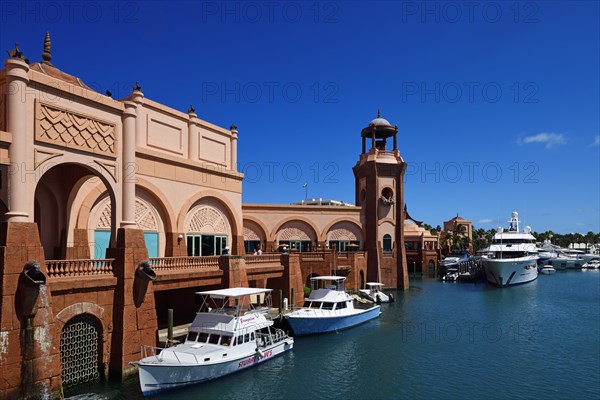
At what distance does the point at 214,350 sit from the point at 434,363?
1135cm

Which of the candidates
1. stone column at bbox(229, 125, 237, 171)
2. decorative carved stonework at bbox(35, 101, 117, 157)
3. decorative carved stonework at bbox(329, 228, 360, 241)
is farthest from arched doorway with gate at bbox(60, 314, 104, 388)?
decorative carved stonework at bbox(329, 228, 360, 241)

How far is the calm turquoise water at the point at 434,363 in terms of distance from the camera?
1822 centimetres

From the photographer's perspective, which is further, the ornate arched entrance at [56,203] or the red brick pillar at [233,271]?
the red brick pillar at [233,271]

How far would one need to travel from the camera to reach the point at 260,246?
4478 centimetres

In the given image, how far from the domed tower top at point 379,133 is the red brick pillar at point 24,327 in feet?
137

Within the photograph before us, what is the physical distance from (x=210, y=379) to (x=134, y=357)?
3.32 metres

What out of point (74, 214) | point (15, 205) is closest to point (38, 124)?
point (15, 205)

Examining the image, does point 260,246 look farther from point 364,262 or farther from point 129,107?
point 129,107

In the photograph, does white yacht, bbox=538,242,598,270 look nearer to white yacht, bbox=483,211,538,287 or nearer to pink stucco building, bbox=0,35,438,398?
white yacht, bbox=483,211,538,287

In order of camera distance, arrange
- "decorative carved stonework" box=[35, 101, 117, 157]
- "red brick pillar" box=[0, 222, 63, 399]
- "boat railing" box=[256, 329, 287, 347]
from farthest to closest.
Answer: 1. "boat railing" box=[256, 329, 287, 347]
2. "decorative carved stonework" box=[35, 101, 117, 157]
3. "red brick pillar" box=[0, 222, 63, 399]

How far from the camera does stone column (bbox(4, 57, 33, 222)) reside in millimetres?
15576

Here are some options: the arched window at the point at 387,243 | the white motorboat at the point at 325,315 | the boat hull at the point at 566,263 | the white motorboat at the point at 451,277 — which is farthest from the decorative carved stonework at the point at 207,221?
the boat hull at the point at 566,263

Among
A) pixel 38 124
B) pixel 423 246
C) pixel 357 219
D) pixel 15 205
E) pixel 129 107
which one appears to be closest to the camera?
pixel 15 205

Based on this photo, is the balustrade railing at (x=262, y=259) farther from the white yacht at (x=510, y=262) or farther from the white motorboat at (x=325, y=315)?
the white yacht at (x=510, y=262)
